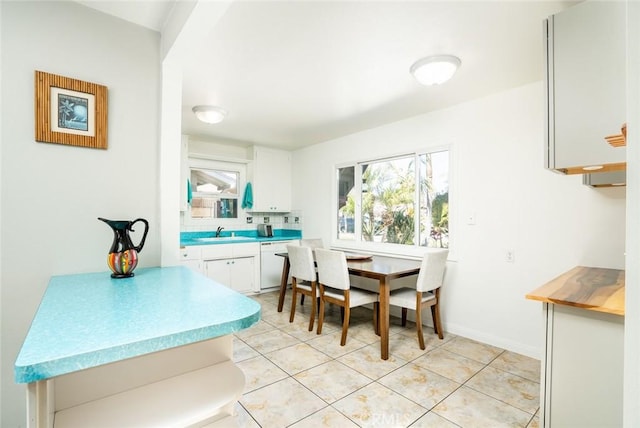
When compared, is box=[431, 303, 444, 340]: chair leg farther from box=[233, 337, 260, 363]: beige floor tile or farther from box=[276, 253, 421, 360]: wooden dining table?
box=[233, 337, 260, 363]: beige floor tile

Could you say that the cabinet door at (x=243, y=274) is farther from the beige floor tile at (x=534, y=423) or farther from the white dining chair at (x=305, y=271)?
the beige floor tile at (x=534, y=423)

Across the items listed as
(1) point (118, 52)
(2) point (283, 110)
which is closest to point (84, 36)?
(1) point (118, 52)

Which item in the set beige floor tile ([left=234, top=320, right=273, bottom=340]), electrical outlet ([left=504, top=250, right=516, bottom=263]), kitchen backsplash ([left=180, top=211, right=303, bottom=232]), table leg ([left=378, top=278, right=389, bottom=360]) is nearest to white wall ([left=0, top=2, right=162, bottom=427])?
beige floor tile ([left=234, top=320, right=273, bottom=340])

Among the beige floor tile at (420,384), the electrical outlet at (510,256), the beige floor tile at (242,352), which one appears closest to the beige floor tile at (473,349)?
the beige floor tile at (420,384)

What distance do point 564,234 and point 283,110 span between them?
9.13ft

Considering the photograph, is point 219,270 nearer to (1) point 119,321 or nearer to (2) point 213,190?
(2) point 213,190

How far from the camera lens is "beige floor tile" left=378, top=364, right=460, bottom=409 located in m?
1.95

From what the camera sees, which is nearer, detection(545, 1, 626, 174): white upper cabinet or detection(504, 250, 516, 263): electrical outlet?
detection(545, 1, 626, 174): white upper cabinet

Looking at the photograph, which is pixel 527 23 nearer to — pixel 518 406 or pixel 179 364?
pixel 518 406

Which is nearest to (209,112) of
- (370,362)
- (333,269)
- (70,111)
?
(70,111)

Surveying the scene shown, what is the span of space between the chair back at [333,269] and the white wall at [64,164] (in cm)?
153

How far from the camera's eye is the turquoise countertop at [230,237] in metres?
4.22

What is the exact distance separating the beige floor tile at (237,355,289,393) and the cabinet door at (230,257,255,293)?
1.90 meters

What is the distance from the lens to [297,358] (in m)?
2.49
